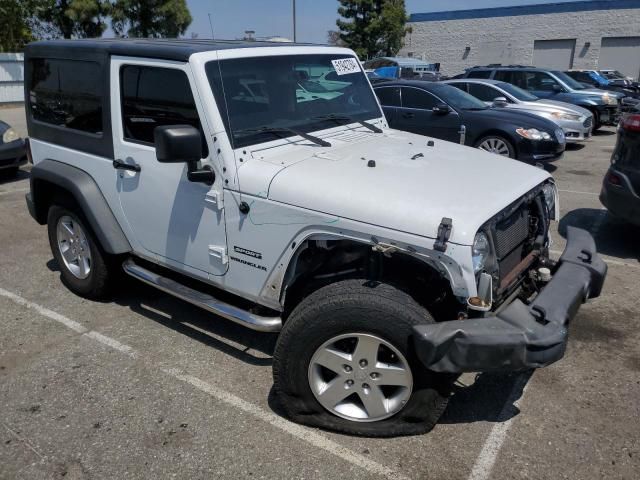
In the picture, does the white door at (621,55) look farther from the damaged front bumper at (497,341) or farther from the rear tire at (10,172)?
the damaged front bumper at (497,341)

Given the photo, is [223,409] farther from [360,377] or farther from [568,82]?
[568,82]

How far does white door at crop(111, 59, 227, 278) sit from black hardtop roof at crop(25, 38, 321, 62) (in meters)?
0.06

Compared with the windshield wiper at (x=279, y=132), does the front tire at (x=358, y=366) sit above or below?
below

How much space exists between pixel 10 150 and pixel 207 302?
7.16 m

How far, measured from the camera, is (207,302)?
360 centimetres

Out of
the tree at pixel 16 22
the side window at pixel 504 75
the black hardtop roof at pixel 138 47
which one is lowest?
the side window at pixel 504 75

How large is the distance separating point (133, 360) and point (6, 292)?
1.93 meters

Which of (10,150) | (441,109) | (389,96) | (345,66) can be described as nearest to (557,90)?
(389,96)

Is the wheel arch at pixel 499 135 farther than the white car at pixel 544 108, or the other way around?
the white car at pixel 544 108

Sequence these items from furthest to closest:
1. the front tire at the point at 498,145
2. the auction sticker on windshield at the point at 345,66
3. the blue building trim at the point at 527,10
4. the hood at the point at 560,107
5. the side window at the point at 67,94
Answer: the blue building trim at the point at 527,10
the hood at the point at 560,107
the front tire at the point at 498,145
the auction sticker on windshield at the point at 345,66
the side window at the point at 67,94

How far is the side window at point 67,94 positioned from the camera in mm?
4055

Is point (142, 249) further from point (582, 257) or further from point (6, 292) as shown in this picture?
point (582, 257)

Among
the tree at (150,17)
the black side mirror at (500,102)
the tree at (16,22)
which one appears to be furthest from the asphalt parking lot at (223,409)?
the tree at (150,17)

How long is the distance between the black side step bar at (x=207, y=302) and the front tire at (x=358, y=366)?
315mm
